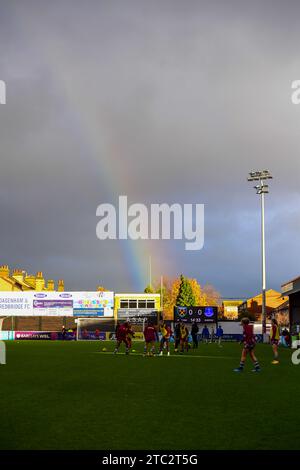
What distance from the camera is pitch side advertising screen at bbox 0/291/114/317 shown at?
82.1 m

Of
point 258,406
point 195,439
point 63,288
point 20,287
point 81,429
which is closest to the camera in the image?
point 195,439

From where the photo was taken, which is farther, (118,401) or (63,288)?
(63,288)

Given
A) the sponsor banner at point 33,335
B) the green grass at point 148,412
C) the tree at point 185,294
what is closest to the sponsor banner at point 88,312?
the sponsor banner at point 33,335

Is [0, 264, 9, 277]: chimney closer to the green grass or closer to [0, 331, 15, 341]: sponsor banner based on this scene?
[0, 331, 15, 341]: sponsor banner

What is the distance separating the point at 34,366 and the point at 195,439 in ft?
49.7

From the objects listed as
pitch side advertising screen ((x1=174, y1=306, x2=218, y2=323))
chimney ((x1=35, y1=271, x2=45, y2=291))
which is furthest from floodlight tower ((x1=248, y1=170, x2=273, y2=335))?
chimney ((x1=35, y1=271, x2=45, y2=291))

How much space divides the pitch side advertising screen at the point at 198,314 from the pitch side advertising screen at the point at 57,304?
17424 millimetres

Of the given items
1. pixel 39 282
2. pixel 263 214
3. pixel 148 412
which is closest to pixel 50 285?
pixel 39 282

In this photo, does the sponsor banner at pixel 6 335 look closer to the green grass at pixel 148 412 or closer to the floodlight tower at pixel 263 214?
the floodlight tower at pixel 263 214

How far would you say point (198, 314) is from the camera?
69125 millimetres

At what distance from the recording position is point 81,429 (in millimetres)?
8484
